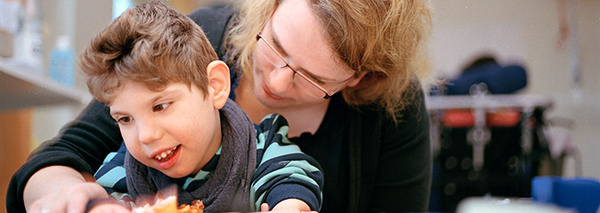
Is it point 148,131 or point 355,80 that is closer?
point 148,131

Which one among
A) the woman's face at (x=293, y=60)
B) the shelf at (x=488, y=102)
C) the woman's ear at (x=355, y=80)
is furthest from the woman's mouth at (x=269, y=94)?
the shelf at (x=488, y=102)

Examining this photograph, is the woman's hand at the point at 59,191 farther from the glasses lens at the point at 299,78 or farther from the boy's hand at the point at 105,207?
the glasses lens at the point at 299,78

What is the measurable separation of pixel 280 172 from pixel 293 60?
18 centimetres

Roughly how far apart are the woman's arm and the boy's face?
53 millimetres

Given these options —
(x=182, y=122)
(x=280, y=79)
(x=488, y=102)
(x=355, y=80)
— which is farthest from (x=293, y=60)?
(x=488, y=102)

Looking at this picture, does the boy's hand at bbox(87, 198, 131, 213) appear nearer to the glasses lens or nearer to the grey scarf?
the grey scarf

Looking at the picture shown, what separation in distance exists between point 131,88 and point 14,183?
168mm

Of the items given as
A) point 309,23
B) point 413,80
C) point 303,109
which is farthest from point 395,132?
point 309,23

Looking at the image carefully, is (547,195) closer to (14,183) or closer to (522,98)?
(14,183)

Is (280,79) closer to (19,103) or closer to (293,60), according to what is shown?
(293,60)

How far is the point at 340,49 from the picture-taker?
706 mm

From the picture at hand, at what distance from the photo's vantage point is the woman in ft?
1.75

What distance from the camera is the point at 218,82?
0.51 m

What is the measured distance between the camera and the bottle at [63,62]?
508 mm
